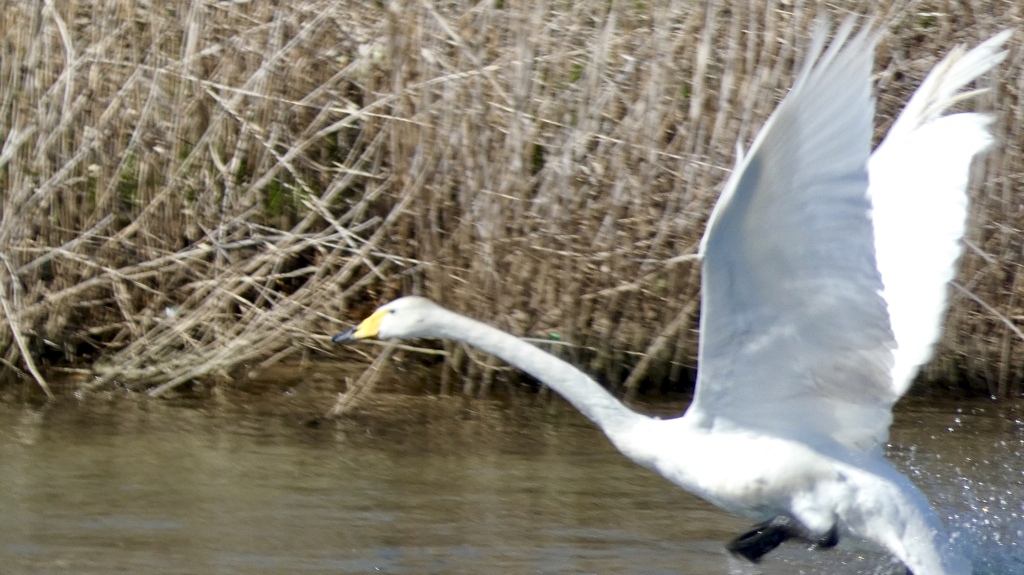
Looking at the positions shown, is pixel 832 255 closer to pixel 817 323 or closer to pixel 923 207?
pixel 817 323

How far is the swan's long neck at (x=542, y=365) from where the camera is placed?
4156 millimetres

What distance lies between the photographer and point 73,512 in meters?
5.04

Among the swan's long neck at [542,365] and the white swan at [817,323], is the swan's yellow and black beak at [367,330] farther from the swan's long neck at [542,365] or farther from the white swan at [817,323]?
the swan's long neck at [542,365]

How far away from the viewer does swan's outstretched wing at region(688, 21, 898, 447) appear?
3479 mm

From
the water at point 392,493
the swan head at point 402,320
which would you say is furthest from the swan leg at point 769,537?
the swan head at point 402,320

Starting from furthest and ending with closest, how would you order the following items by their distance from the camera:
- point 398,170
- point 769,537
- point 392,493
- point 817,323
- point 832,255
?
point 398,170 → point 392,493 → point 769,537 → point 817,323 → point 832,255

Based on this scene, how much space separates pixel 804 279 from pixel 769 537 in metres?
1.04

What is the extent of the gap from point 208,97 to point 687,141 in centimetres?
240

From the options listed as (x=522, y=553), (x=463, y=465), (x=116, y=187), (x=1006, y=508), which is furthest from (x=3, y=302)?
(x=1006, y=508)

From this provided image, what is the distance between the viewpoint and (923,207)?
450 centimetres

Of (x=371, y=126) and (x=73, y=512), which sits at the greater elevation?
(x=371, y=126)

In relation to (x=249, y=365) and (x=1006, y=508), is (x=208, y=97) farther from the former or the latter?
(x=1006, y=508)

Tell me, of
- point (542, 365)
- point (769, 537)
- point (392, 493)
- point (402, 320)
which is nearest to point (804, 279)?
point (542, 365)

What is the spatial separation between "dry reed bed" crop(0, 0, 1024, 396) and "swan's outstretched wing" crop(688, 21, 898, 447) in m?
2.07
